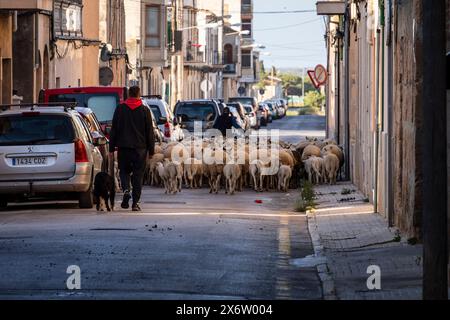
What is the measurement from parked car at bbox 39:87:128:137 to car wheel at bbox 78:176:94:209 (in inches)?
268

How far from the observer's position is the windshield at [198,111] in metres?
42.2

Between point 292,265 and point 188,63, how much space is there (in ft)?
246

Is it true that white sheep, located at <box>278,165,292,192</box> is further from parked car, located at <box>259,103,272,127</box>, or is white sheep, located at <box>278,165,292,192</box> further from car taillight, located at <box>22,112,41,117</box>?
parked car, located at <box>259,103,272,127</box>

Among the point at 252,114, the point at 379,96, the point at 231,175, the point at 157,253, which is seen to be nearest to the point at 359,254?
the point at 157,253

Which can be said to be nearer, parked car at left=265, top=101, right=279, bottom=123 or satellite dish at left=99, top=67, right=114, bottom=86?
satellite dish at left=99, top=67, right=114, bottom=86

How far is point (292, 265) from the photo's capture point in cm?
1384

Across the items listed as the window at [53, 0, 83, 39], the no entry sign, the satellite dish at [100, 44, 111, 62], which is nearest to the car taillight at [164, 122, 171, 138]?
the no entry sign

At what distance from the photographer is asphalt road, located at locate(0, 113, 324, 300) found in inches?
453

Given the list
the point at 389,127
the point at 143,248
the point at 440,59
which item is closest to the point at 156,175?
the point at 389,127

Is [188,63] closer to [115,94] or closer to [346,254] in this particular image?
[115,94]

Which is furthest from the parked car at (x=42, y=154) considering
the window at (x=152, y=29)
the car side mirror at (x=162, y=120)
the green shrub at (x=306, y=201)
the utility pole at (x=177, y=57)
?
the utility pole at (x=177, y=57)

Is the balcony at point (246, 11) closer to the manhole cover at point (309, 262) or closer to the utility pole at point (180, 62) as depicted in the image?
the utility pole at point (180, 62)

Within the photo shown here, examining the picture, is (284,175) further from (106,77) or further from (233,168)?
(106,77)

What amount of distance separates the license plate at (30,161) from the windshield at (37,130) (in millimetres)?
244
